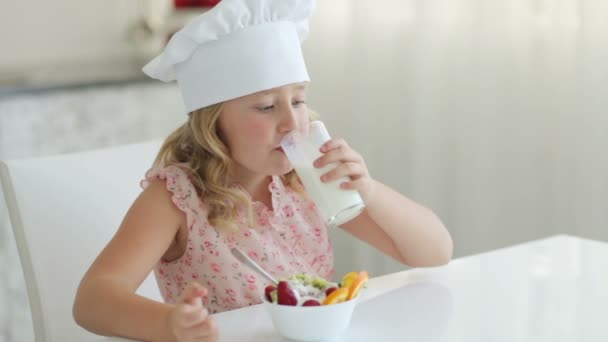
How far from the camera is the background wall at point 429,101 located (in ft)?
7.97

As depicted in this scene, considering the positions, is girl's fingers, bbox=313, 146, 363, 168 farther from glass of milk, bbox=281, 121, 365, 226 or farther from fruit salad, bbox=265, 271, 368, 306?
fruit salad, bbox=265, 271, 368, 306

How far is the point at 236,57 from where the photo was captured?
146cm

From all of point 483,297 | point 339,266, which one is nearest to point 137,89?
point 339,266

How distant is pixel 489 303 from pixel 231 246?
1.42ft

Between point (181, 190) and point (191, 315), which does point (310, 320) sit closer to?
point (191, 315)

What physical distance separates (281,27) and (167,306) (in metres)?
0.51

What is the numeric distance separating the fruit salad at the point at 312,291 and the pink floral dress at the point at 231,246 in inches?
12.9

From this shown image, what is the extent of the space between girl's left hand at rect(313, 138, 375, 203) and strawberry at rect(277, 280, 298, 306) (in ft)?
0.67

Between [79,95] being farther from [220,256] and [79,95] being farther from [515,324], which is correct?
[515,324]

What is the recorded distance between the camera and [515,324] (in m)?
1.25

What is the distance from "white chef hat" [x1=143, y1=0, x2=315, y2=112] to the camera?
1446 mm

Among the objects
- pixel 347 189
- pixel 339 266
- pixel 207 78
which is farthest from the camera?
pixel 339 266

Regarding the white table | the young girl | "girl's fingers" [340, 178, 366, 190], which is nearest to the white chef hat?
the young girl

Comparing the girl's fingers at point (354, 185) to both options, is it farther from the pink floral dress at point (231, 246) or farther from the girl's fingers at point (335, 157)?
the pink floral dress at point (231, 246)
